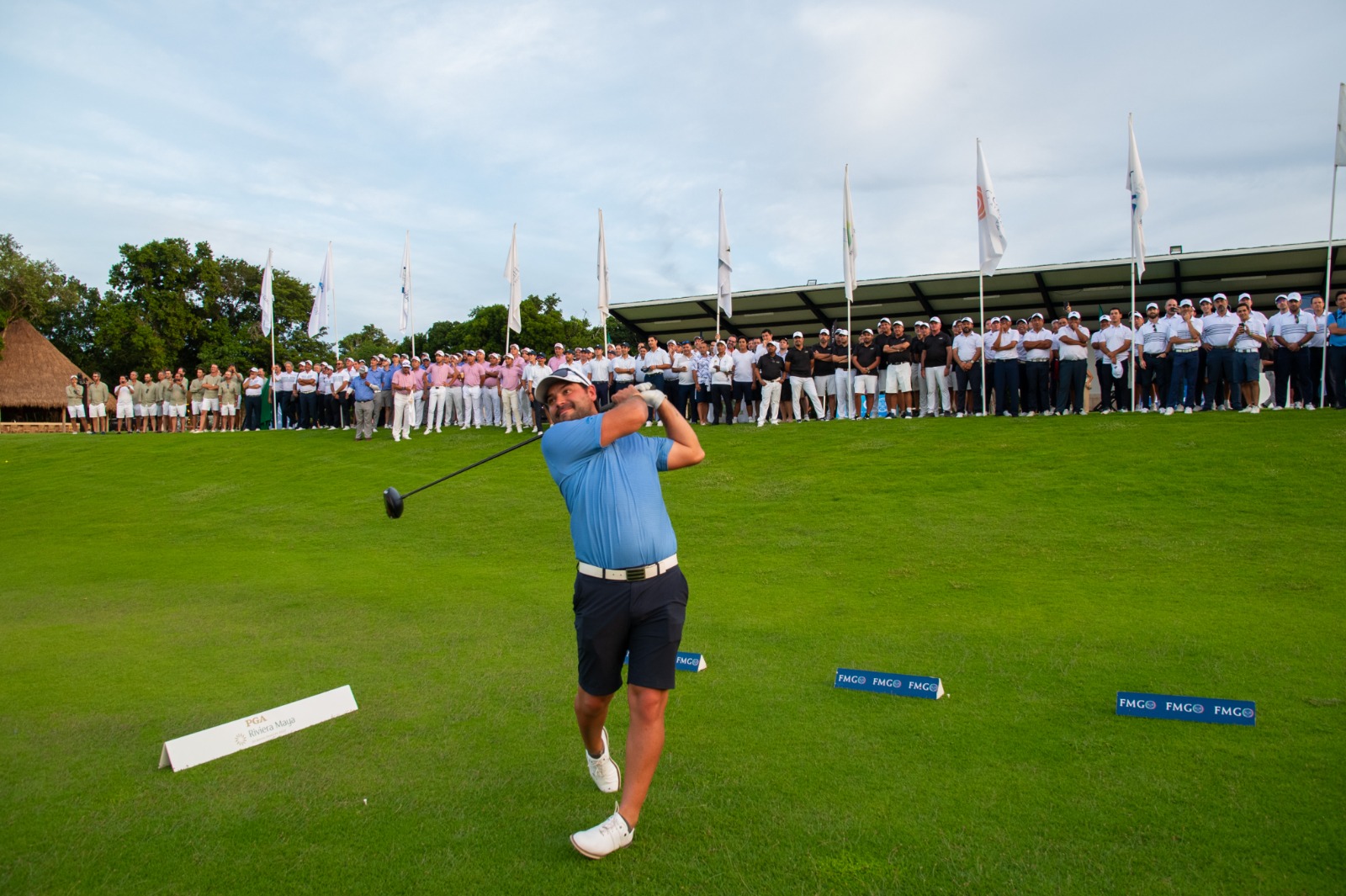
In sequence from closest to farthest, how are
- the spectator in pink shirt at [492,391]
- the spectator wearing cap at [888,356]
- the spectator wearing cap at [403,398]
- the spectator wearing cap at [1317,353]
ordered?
the spectator wearing cap at [1317,353] → the spectator wearing cap at [888,356] → the spectator wearing cap at [403,398] → the spectator in pink shirt at [492,391]

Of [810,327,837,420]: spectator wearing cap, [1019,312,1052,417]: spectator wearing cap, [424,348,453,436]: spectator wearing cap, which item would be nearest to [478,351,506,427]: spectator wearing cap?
[424,348,453,436]: spectator wearing cap

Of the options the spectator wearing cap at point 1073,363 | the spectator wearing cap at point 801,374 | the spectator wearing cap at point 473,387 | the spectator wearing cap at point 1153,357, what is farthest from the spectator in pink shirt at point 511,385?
the spectator wearing cap at point 1153,357

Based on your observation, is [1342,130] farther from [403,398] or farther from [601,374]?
[403,398]

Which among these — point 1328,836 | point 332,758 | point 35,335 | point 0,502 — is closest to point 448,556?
point 332,758

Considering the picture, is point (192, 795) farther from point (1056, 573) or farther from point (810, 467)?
point (810, 467)

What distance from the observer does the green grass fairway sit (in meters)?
4.13

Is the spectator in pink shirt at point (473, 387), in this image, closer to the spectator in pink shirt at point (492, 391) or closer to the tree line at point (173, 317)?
the spectator in pink shirt at point (492, 391)

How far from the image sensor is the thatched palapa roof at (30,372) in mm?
46906

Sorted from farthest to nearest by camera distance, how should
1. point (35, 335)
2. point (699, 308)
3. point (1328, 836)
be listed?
point (35, 335) < point (699, 308) < point (1328, 836)

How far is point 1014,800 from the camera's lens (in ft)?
15.0

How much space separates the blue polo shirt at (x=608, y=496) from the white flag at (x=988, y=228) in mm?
17367

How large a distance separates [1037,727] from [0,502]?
71.6 ft

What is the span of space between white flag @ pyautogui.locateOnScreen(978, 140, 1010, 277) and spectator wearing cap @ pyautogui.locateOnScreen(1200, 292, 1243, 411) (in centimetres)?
454

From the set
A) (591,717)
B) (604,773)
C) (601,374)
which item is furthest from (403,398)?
(591,717)
